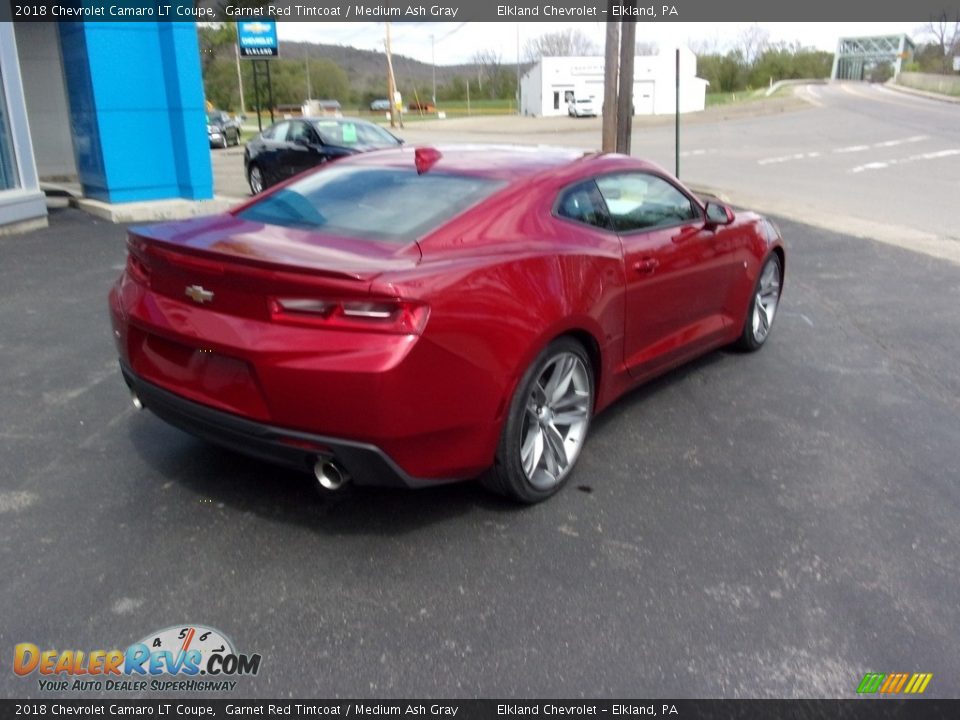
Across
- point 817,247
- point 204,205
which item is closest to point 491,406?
point 817,247

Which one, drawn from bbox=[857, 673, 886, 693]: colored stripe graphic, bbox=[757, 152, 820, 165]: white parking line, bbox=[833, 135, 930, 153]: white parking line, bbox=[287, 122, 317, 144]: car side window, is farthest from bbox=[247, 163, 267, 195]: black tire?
bbox=[833, 135, 930, 153]: white parking line

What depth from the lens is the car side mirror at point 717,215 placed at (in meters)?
4.95

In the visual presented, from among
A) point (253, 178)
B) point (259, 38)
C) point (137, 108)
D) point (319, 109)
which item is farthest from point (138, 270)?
point (319, 109)

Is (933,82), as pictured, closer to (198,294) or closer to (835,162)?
(835,162)

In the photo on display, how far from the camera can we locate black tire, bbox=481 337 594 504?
343 cm

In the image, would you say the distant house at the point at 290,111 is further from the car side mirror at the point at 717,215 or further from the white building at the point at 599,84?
the car side mirror at the point at 717,215

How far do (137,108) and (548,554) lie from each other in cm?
1055

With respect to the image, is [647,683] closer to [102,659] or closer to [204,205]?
[102,659]

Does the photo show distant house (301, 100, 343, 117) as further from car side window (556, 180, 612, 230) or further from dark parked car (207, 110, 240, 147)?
car side window (556, 180, 612, 230)

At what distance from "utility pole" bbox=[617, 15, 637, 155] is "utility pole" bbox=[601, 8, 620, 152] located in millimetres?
192

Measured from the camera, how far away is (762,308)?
234 inches

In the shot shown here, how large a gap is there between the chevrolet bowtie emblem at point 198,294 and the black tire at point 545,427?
124 cm

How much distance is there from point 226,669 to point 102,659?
0.40 m
